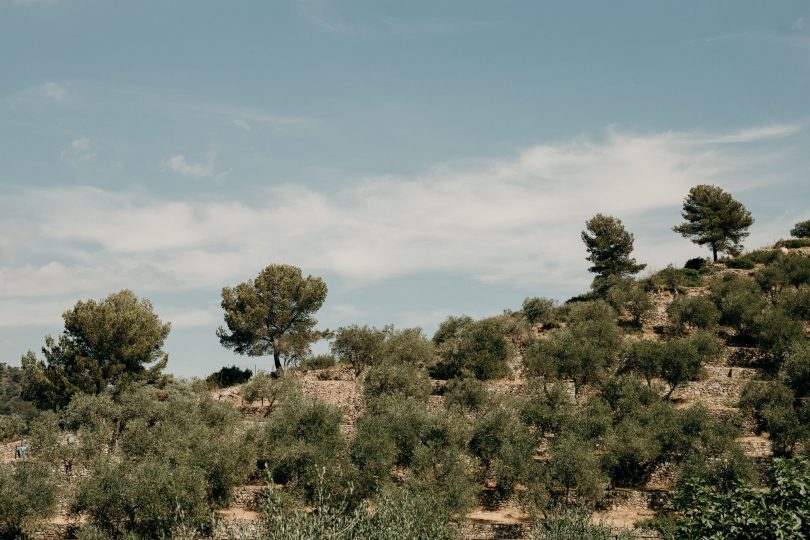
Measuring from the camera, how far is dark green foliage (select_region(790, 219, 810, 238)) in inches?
4542

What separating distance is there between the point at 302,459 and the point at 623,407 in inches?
1019

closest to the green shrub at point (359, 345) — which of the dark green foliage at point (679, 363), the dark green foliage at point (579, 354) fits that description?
the dark green foliage at point (579, 354)

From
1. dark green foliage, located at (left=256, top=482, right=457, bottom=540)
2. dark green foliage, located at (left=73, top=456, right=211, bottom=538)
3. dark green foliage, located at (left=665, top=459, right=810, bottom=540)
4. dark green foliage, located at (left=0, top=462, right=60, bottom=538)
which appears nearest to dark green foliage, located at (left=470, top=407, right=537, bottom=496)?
dark green foliage, located at (left=256, top=482, right=457, bottom=540)

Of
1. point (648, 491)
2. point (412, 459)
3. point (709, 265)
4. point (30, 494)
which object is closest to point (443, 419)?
point (412, 459)

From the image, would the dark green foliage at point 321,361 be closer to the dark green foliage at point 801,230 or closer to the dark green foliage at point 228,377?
the dark green foliage at point 228,377

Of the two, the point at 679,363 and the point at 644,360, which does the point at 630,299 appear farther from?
the point at 679,363

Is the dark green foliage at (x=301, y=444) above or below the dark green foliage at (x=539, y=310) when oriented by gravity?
below

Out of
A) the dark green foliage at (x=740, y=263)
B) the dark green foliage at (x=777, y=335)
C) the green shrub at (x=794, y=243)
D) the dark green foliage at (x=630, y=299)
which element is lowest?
the dark green foliage at (x=777, y=335)

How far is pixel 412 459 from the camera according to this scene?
4656 centimetres

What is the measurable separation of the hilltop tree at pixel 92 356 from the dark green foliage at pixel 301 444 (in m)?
25.3

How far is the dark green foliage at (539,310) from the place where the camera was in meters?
92.0

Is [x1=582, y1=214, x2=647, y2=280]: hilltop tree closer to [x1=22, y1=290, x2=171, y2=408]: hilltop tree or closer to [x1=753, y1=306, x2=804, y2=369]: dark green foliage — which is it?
[x1=753, y1=306, x2=804, y2=369]: dark green foliage

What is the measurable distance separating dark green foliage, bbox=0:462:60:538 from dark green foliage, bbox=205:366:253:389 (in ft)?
135

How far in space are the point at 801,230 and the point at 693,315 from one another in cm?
4995
